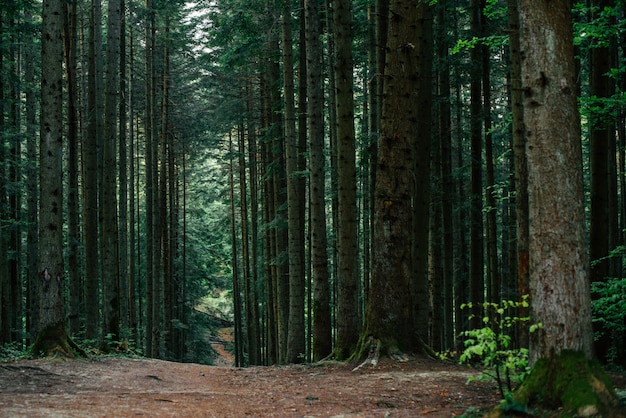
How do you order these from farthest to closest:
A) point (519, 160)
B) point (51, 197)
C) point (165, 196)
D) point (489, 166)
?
point (165, 196) → point (489, 166) → point (51, 197) → point (519, 160)

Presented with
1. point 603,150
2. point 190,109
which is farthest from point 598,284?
point 190,109

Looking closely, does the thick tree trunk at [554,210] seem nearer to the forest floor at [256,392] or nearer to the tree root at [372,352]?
the forest floor at [256,392]

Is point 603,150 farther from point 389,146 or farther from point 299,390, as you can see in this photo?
point 299,390

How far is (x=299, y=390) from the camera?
28.8 ft

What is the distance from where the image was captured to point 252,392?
9.24m

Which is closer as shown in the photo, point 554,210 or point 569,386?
point 569,386

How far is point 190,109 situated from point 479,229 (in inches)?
830

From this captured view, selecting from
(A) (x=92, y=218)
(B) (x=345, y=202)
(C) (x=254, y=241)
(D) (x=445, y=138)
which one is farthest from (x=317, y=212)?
(C) (x=254, y=241)

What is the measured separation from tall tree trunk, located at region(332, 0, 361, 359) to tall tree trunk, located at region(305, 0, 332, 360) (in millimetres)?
1028

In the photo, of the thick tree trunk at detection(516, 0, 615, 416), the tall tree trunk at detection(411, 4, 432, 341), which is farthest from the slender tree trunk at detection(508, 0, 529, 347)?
the tall tree trunk at detection(411, 4, 432, 341)

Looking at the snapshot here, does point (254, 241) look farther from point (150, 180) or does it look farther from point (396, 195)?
point (396, 195)

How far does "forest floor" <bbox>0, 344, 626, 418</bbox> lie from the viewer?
6.67 m

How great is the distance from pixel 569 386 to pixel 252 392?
5.42 meters

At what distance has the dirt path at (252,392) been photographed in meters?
6.69
